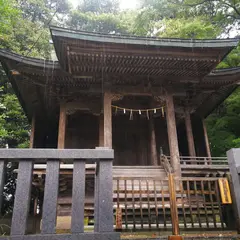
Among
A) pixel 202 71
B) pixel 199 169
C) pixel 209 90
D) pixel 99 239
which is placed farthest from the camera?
pixel 209 90

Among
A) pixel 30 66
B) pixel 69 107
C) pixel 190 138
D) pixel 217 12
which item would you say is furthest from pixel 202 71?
pixel 217 12

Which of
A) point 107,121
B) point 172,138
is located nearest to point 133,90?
point 107,121

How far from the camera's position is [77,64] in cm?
952

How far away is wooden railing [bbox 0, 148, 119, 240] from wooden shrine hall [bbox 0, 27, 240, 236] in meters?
3.73

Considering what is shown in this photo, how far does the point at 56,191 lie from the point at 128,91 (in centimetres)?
835

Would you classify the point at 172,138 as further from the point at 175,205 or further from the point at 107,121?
the point at 175,205

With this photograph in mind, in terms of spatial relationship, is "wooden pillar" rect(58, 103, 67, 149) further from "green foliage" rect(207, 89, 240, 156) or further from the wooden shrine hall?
"green foliage" rect(207, 89, 240, 156)

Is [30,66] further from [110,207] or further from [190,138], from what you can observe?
[110,207]

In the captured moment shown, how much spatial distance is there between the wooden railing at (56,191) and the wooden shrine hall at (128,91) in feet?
12.2

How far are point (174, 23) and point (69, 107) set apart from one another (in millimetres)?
10230

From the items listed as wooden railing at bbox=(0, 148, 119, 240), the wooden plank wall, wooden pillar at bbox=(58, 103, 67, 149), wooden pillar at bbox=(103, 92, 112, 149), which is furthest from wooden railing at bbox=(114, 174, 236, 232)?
the wooden plank wall

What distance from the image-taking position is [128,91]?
10.9 metres

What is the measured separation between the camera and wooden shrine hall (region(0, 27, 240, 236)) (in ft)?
28.9

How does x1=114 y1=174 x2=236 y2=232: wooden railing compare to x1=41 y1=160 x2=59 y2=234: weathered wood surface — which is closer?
x1=41 y1=160 x2=59 y2=234: weathered wood surface
